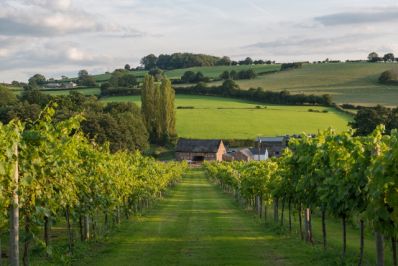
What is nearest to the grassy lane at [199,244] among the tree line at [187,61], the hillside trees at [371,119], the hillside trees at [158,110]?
the hillside trees at [371,119]

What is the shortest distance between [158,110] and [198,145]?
10.1 metres

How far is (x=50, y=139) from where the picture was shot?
38.2 feet

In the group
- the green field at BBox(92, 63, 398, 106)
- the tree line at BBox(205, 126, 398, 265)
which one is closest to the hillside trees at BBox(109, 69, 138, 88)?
the green field at BBox(92, 63, 398, 106)

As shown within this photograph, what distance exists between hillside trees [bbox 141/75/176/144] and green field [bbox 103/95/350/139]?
3.31 metres

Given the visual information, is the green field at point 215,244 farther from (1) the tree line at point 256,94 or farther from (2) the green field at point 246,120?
(1) the tree line at point 256,94

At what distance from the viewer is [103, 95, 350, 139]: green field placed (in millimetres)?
102062

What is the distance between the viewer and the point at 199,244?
20359 millimetres

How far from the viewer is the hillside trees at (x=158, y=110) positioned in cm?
10512

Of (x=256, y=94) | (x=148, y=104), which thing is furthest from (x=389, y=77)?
(x=148, y=104)

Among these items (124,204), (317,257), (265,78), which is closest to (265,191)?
(124,204)

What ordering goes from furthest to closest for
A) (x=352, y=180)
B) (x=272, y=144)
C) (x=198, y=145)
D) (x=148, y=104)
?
(x=198, y=145), (x=148, y=104), (x=272, y=144), (x=352, y=180)

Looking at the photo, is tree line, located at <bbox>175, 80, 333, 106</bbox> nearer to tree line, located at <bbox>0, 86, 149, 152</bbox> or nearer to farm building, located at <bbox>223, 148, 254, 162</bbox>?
farm building, located at <bbox>223, 148, 254, 162</bbox>

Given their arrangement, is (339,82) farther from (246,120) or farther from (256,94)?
(246,120)

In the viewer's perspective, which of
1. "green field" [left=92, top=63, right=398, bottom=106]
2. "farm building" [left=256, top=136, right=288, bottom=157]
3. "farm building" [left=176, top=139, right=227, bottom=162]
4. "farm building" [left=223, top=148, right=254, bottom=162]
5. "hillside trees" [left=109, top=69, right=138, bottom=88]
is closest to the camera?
"farm building" [left=223, top=148, right=254, bottom=162]
